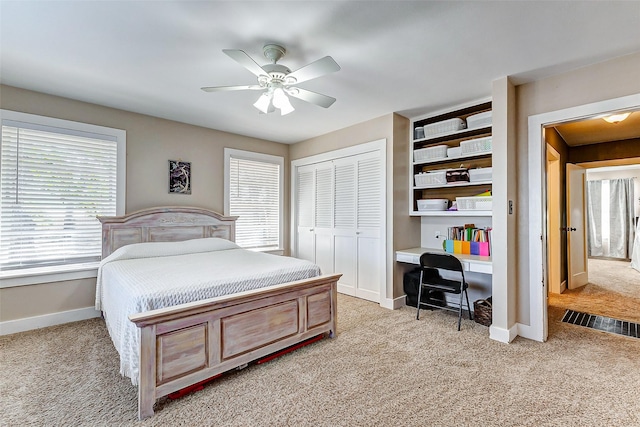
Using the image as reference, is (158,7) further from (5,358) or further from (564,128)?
(564,128)

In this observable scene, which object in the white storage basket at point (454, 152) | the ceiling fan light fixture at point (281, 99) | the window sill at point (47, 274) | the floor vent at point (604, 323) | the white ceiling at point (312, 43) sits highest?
the white ceiling at point (312, 43)

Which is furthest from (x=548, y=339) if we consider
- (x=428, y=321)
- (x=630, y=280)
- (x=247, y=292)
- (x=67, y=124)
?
(x=67, y=124)

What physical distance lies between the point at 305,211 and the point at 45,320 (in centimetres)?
338

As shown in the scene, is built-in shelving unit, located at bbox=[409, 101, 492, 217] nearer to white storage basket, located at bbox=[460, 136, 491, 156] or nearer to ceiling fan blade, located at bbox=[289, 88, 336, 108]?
white storage basket, located at bbox=[460, 136, 491, 156]

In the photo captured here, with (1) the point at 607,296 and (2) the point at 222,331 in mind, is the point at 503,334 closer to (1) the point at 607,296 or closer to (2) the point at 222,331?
(2) the point at 222,331

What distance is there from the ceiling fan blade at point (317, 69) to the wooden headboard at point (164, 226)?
8.35ft

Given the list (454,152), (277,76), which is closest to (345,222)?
(454,152)

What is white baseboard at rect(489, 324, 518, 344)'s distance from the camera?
2656 mm

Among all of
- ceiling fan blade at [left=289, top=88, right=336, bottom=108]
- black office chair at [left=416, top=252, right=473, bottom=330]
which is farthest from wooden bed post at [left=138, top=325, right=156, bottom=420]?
black office chair at [left=416, top=252, right=473, bottom=330]

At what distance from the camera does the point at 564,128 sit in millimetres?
3912

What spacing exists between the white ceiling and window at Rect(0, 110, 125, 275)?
0.44m

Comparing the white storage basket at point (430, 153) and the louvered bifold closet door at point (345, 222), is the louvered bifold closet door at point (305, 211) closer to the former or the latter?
the louvered bifold closet door at point (345, 222)

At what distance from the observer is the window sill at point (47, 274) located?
9.43ft

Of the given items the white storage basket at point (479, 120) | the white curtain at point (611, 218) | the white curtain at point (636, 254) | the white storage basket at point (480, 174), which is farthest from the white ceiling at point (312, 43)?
the white curtain at point (611, 218)
